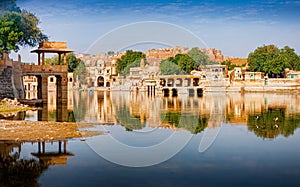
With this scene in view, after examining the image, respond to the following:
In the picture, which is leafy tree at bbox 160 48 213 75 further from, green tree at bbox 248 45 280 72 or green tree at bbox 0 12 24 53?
green tree at bbox 0 12 24 53

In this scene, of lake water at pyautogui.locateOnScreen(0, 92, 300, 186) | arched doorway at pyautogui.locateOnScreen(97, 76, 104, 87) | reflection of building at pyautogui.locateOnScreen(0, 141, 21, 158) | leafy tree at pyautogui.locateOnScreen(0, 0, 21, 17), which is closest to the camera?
lake water at pyautogui.locateOnScreen(0, 92, 300, 186)

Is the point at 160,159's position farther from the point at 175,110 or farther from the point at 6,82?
the point at 6,82

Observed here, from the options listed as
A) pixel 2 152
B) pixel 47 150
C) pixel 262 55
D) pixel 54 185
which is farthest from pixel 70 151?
pixel 262 55

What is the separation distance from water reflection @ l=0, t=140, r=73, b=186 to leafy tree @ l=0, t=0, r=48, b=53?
22.4m

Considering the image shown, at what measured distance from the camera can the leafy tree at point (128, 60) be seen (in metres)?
62.9

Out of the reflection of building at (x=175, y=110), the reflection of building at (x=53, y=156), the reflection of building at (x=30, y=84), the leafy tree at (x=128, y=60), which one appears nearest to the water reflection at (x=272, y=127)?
the reflection of building at (x=175, y=110)

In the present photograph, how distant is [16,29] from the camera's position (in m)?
35.9

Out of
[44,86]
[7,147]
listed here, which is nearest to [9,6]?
[44,86]

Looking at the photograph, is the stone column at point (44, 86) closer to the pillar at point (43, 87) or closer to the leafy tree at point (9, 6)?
the pillar at point (43, 87)

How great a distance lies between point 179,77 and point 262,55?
18000 millimetres

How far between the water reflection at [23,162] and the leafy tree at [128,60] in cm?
4619

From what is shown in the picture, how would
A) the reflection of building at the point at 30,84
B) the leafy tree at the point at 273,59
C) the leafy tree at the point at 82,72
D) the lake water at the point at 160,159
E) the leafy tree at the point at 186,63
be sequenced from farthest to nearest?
the reflection of building at the point at 30,84 < the leafy tree at the point at 273,59 < the leafy tree at the point at 186,63 < the leafy tree at the point at 82,72 < the lake water at the point at 160,159

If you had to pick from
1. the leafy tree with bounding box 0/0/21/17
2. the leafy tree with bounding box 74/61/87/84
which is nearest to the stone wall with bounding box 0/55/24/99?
the leafy tree with bounding box 0/0/21/17

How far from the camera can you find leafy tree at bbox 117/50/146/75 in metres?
62.9
